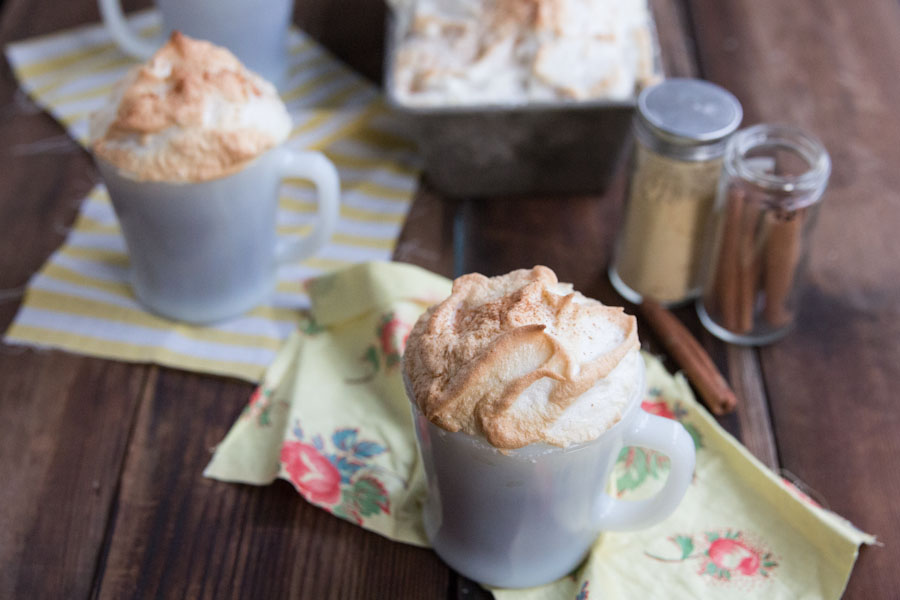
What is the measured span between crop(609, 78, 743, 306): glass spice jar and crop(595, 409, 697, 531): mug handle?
287 mm

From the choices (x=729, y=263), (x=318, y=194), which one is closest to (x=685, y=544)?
(x=729, y=263)

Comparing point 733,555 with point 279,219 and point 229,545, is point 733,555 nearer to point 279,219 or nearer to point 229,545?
point 229,545

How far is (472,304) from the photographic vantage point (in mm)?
664

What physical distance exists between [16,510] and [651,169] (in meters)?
0.62

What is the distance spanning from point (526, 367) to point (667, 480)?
5.9 inches

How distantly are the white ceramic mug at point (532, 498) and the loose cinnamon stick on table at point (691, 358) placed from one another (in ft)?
0.59

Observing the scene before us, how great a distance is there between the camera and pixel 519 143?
1.01 m

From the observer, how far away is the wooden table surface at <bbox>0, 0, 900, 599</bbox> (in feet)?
2.45

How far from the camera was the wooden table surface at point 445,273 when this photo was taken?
747 millimetres

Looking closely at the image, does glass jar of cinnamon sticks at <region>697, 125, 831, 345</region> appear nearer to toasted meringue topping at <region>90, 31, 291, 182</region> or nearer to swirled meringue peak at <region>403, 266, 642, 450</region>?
swirled meringue peak at <region>403, 266, 642, 450</region>

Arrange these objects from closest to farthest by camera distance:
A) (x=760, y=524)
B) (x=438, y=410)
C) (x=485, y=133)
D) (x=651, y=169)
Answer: (x=438, y=410) → (x=760, y=524) → (x=651, y=169) → (x=485, y=133)

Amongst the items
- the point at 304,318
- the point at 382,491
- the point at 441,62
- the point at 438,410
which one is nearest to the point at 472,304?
the point at 438,410

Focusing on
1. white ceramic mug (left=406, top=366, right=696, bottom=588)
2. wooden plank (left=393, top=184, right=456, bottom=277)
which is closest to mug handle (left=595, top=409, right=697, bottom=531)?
white ceramic mug (left=406, top=366, right=696, bottom=588)

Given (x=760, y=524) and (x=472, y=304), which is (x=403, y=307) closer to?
(x=472, y=304)
